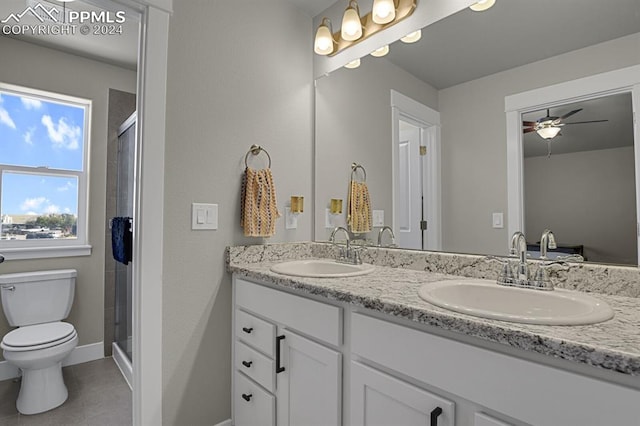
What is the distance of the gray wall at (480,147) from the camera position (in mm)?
1223

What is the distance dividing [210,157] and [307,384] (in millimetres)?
1120

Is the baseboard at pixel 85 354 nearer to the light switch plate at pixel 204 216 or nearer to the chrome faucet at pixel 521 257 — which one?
the light switch plate at pixel 204 216

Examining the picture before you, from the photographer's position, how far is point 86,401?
2059mm

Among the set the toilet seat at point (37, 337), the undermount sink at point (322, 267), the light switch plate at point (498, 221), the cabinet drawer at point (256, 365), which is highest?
the light switch plate at point (498, 221)

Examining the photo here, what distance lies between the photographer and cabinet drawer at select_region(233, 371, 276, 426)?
1.38 m

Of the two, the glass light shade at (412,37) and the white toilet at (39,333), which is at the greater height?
the glass light shade at (412,37)

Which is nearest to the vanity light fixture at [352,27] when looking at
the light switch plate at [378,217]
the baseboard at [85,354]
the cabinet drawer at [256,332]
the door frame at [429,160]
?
the door frame at [429,160]

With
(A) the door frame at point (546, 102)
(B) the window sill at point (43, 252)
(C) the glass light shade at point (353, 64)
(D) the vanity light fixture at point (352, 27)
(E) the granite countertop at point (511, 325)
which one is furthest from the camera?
(B) the window sill at point (43, 252)

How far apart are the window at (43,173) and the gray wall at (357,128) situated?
198cm

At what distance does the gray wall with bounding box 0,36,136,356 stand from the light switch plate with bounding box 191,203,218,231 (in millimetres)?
1563

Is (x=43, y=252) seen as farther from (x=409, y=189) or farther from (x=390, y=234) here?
(x=409, y=189)

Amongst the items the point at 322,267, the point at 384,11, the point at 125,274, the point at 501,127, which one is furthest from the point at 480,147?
the point at 125,274

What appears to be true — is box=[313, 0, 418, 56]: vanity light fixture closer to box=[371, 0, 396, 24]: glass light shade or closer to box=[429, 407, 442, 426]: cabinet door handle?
box=[371, 0, 396, 24]: glass light shade

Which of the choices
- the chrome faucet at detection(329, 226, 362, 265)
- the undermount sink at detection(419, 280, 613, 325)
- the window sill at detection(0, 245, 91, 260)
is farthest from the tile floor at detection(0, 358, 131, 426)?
the undermount sink at detection(419, 280, 613, 325)
